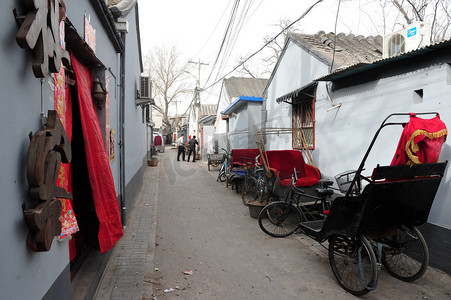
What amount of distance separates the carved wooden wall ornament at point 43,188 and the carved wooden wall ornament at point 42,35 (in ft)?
1.34

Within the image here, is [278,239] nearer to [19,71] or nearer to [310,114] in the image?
[310,114]

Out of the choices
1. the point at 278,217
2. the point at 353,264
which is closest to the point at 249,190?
the point at 278,217

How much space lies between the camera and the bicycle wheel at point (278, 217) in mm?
5879

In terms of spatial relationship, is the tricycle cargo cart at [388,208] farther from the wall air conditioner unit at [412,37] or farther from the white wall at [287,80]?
the white wall at [287,80]

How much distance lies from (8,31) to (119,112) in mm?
4723

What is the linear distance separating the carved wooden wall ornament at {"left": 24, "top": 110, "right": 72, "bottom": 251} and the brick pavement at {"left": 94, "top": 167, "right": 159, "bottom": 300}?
2010mm

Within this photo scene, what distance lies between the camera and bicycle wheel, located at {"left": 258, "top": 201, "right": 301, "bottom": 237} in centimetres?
588

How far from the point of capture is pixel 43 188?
185cm

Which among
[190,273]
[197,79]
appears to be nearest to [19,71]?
[190,273]

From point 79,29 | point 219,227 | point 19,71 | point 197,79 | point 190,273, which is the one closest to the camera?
point 19,71

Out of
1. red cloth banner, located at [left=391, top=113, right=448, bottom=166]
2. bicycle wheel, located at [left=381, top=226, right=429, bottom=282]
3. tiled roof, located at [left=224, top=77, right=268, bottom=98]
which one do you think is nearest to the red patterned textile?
bicycle wheel, located at [left=381, top=226, right=429, bottom=282]

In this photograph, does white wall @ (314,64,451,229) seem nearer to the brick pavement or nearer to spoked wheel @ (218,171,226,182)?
the brick pavement

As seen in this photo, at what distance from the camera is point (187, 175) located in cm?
1496

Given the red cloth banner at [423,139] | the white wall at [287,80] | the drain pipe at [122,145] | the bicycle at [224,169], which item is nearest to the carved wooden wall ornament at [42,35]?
the red cloth banner at [423,139]
